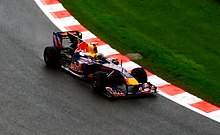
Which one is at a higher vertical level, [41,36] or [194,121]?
[41,36]

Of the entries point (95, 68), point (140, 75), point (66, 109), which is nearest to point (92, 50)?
point (95, 68)

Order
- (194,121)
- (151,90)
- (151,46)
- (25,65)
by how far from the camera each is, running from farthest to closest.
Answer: (151,46) → (25,65) → (151,90) → (194,121)

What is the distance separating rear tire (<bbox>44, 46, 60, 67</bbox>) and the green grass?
1.90 metres

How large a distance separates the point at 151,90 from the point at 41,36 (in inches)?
152

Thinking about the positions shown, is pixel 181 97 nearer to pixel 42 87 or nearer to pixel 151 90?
pixel 151 90

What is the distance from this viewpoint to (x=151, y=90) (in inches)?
494

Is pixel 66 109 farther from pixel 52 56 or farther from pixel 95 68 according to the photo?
pixel 52 56

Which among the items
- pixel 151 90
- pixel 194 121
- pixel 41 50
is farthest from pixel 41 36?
pixel 194 121

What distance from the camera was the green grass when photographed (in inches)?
540

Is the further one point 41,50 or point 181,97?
point 41,50

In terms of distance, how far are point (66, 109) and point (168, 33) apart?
5101 millimetres

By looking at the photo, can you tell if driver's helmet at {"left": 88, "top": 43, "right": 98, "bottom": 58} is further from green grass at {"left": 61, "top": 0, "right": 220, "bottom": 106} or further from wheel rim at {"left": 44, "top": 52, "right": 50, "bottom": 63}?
green grass at {"left": 61, "top": 0, "right": 220, "bottom": 106}

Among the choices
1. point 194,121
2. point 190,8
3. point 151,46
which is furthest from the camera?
point 190,8

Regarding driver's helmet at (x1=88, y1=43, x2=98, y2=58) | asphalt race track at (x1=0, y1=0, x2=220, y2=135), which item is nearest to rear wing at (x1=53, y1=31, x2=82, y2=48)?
asphalt race track at (x1=0, y1=0, x2=220, y2=135)
